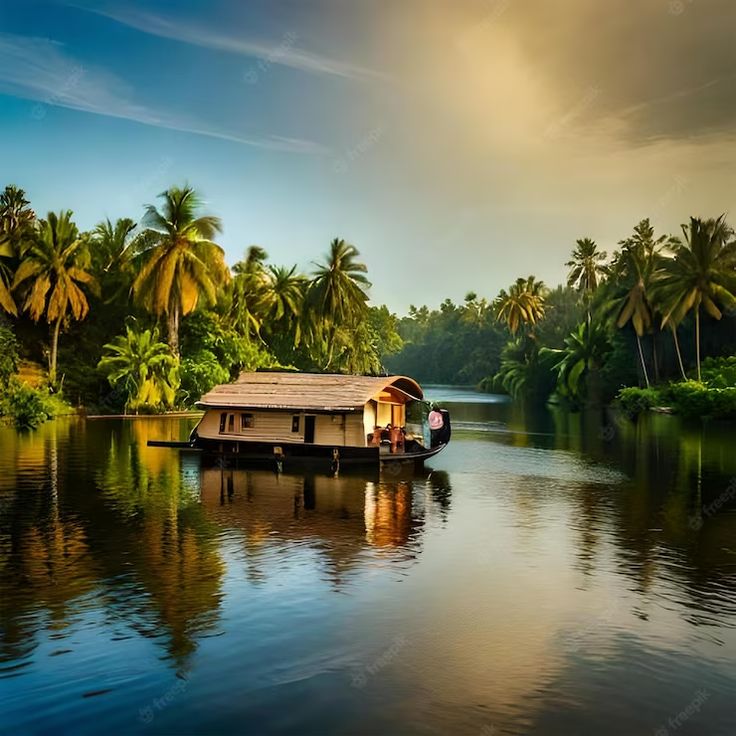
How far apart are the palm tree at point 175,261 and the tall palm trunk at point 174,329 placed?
1624mm

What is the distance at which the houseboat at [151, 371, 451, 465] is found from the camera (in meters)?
31.1

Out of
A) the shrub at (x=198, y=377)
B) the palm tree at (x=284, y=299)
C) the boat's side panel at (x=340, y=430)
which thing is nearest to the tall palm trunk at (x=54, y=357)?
the shrub at (x=198, y=377)

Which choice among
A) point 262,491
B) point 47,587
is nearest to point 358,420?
point 262,491

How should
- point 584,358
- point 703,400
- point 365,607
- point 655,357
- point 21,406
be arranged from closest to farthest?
point 365,607, point 21,406, point 703,400, point 655,357, point 584,358

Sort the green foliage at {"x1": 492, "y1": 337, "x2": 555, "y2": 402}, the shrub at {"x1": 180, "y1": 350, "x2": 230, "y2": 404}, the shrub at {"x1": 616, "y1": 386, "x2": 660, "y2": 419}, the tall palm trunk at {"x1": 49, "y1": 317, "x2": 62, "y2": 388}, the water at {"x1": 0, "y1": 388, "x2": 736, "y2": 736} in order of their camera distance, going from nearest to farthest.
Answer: the water at {"x1": 0, "y1": 388, "x2": 736, "y2": 736}
the tall palm trunk at {"x1": 49, "y1": 317, "x2": 62, "y2": 388}
the shrub at {"x1": 180, "y1": 350, "x2": 230, "y2": 404}
the shrub at {"x1": 616, "y1": 386, "x2": 660, "y2": 419}
the green foliage at {"x1": 492, "y1": 337, "x2": 555, "y2": 402}

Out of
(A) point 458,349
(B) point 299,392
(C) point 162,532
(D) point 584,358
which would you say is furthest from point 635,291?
(A) point 458,349

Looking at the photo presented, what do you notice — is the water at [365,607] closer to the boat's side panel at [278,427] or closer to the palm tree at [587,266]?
the boat's side panel at [278,427]

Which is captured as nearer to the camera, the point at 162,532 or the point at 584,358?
the point at 162,532

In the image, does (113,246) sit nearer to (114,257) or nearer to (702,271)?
(114,257)

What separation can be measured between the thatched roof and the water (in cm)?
374

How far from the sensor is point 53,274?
2301 inches

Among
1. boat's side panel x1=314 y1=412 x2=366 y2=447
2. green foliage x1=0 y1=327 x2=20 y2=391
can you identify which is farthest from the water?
green foliage x1=0 y1=327 x2=20 y2=391

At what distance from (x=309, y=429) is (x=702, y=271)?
40.4m

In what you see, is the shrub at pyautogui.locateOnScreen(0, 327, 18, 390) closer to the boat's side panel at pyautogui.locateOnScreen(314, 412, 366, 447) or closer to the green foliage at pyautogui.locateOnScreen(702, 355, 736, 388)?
the boat's side panel at pyautogui.locateOnScreen(314, 412, 366, 447)
